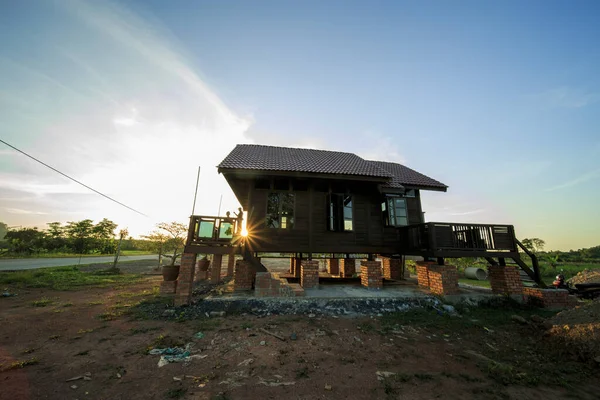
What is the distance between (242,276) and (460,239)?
9813 mm

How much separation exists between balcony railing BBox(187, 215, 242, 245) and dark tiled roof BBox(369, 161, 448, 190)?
7.39m

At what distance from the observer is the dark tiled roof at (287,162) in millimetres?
9289

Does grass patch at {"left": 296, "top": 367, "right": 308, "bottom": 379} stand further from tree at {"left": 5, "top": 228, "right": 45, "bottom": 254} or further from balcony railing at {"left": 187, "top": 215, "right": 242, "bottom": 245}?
tree at {"left": 5, "top": 228, "right": 45, "bottom": 254}

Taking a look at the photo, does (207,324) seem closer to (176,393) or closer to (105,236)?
(176,393)

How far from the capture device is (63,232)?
45.2 m

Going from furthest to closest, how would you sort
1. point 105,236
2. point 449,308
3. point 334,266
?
1. point 105,236
2. point 334,266
3. point 449,308

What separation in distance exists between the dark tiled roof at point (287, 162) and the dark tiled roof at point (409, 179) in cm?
76

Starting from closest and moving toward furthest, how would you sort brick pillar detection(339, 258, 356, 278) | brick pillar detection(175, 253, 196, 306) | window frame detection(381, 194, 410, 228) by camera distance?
brick pillar detection(175, 253, 196, 306) → window frame detection(381, 194, 410, 228) → brick pillar detection(339, 258, 356, 278)

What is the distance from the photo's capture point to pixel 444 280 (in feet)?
28.9

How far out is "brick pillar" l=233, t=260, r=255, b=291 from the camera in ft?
31.9

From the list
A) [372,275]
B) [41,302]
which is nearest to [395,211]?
[372,275]

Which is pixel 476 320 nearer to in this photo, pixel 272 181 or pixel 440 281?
pixel 440 281

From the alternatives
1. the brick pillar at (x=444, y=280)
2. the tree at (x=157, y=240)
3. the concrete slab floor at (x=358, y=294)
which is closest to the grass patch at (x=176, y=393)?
the concrete slab floor at (x=358, y=294)

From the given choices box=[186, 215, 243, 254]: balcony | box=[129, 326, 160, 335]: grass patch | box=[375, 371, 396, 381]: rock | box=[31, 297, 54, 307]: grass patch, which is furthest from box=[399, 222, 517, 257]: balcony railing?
box=[31, 297, 54, 307]: grass patch
